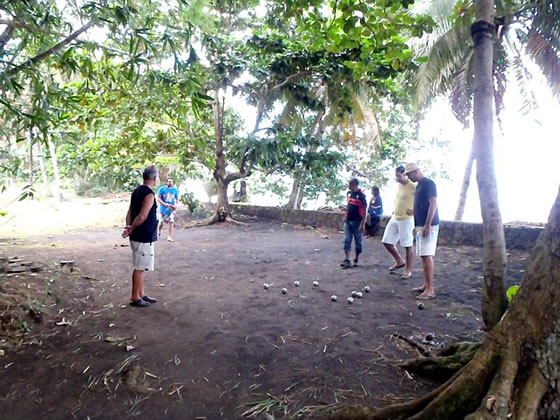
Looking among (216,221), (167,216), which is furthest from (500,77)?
(216,221)

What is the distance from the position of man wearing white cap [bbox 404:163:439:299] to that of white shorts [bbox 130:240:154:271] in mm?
3508

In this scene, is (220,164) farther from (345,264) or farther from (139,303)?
(139,303)

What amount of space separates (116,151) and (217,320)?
32.1 feet

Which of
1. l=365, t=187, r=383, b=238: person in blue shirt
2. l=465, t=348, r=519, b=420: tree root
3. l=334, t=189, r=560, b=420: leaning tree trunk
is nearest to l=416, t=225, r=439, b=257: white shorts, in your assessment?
l=334, t=189, r=560, b=420: leaning tree trunk

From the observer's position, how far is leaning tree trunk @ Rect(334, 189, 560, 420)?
1.83 m

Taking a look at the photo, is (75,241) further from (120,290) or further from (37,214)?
(37,214)

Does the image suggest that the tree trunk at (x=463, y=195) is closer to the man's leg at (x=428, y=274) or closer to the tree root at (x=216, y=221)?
the man's leg at (x=428, y=274)

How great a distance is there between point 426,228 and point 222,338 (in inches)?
118

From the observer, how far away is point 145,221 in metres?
4.66

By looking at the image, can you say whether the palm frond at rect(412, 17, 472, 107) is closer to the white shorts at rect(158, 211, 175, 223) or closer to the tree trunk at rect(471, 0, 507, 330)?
the white shorts at rect(158, 211, 175, 223)

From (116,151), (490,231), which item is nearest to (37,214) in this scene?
(116,151)

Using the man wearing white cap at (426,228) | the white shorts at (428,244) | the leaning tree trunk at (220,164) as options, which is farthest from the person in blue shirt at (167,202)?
the white shorts at (428,244)

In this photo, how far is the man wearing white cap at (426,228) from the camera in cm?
507

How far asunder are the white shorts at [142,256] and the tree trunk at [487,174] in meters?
3.63
